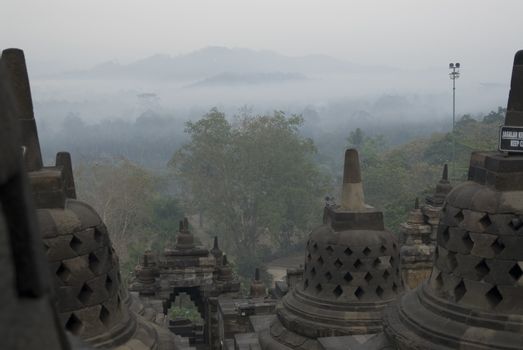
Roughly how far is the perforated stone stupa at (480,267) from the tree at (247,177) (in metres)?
36.9

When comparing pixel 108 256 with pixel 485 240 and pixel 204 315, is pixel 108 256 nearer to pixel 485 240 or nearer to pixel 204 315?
pixel 485 240

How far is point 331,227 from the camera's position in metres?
10.1

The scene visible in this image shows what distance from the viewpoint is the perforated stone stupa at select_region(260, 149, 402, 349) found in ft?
31.8

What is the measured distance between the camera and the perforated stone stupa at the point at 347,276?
9688 millimetres

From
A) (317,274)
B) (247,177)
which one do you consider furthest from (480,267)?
(247,177)

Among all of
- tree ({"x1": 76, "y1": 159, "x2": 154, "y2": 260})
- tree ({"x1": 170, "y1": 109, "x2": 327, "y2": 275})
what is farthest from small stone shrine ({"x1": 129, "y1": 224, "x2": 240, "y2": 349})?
tree ({"x1": 170, "y1": 109, "x2": 327, "y2": 275})

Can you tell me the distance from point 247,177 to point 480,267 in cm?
3871

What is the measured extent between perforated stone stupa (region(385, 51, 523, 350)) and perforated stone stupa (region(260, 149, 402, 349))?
384cm

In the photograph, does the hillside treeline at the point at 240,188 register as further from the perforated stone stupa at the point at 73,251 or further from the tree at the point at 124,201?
the perforated stone stupa at the point at 73,251

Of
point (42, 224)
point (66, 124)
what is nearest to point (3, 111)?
point (42, 224)

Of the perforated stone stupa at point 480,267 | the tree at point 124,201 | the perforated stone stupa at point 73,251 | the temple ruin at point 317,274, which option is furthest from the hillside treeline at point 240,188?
the perforated stone stupa at point 480,267

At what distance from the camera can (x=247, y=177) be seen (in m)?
44.0

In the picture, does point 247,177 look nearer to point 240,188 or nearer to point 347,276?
point 240,188

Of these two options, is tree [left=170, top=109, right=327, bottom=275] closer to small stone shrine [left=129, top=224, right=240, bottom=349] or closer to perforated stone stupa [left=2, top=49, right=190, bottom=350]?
small stone shrine [left=129, top=224, right=240, bottom=349]
